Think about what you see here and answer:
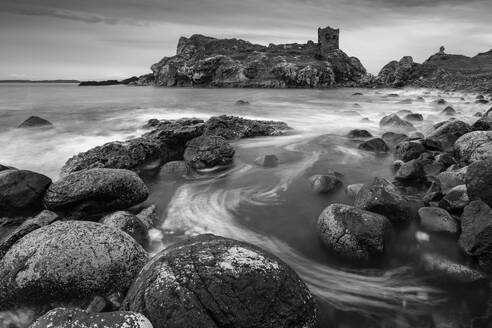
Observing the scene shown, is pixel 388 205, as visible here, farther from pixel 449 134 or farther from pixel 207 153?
pixel 449 134

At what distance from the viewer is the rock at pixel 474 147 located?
948 cm

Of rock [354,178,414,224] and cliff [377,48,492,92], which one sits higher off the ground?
cliff [377,48,492,92]

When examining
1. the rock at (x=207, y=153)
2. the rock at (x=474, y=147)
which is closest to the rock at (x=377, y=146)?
the rock at (x=474, y=147)

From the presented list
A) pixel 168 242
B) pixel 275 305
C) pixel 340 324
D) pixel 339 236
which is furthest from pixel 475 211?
pixel 168 242

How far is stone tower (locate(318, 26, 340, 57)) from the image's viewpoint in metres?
104

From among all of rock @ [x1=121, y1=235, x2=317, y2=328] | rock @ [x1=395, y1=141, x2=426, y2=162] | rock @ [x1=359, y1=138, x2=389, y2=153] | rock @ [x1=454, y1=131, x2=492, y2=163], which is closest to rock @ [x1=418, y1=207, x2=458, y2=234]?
rock @ [x1=454, y1=131, x2=492, y2=163]

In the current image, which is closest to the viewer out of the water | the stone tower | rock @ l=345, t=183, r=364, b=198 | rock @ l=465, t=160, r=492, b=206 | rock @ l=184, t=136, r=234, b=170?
the water

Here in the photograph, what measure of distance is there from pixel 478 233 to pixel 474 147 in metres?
5.11

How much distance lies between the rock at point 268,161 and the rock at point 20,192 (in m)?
6.80

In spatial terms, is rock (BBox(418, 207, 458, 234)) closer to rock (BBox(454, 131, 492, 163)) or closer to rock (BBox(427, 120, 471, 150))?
rock (BBox(454, 131, 492, 163))

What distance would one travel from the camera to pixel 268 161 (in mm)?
12578

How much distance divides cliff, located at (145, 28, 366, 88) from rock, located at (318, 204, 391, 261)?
8168 cm

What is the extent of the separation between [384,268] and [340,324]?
5.43ft

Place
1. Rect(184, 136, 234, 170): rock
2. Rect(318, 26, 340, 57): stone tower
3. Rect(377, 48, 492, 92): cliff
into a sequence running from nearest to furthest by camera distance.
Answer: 1. Rect(184, 136, 234, 170): rock
2. Rect(377, 48, 492, 92): cliff
3. Rect(318, 26, 340, 57): stone tower
